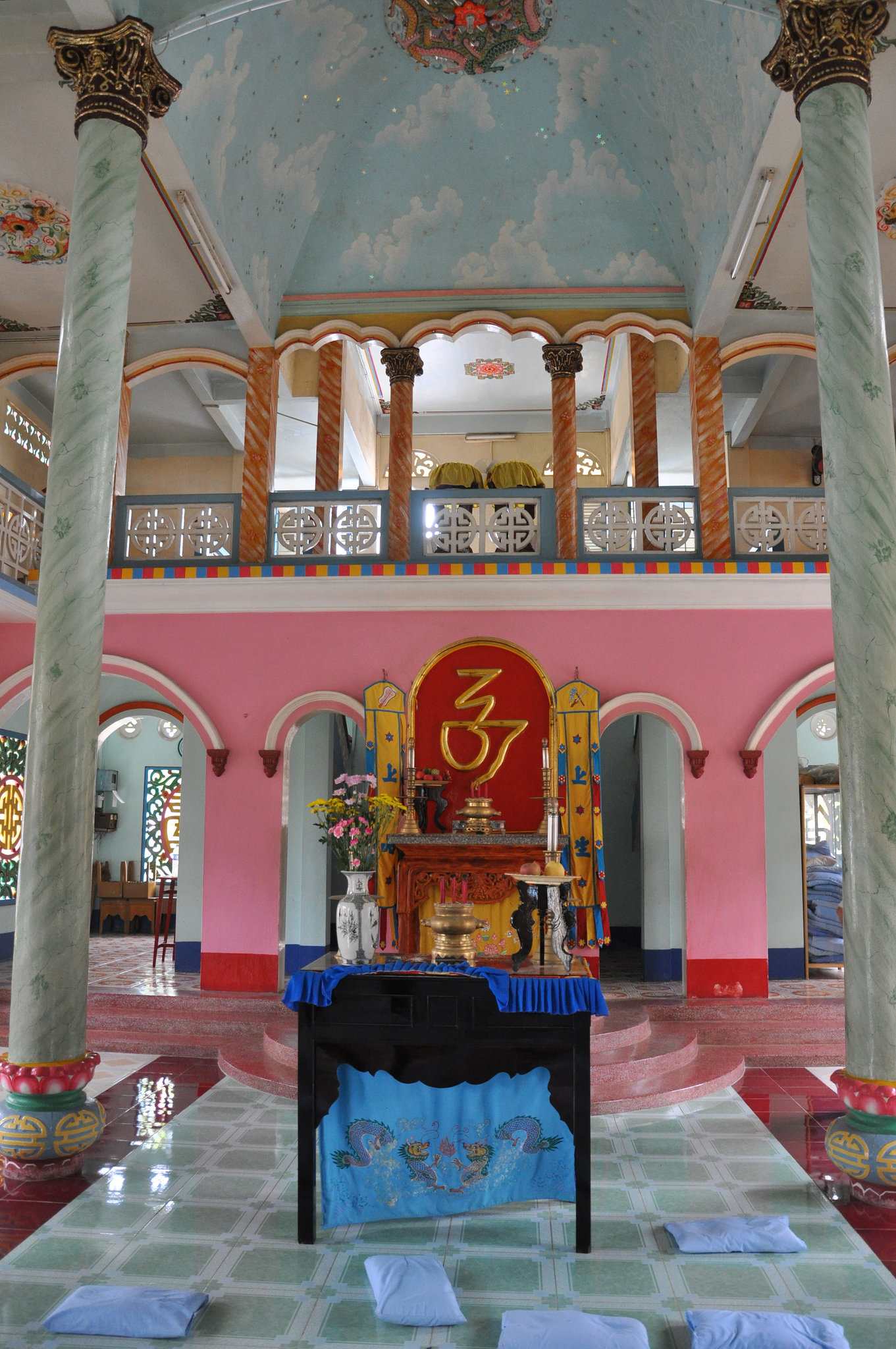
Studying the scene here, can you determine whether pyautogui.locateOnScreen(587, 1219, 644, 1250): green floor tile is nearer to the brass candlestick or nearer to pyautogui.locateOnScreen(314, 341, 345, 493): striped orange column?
the brass candlestick

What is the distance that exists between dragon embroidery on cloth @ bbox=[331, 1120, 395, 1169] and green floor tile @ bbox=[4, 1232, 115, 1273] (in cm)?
101

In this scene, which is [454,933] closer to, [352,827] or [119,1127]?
[352,827]

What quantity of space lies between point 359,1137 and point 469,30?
9012 millimetres

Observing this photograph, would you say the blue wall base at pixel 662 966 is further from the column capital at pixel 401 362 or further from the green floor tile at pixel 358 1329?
the green floor tile at pixel 358 1329

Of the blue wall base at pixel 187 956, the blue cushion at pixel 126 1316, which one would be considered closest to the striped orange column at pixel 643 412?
the blue wall base at pixel 187 956

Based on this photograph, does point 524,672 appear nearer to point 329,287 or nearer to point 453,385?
point 329,287

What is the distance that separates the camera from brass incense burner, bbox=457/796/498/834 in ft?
28.0

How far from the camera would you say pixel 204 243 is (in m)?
8.78

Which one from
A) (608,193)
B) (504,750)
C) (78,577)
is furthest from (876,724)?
(608,193)

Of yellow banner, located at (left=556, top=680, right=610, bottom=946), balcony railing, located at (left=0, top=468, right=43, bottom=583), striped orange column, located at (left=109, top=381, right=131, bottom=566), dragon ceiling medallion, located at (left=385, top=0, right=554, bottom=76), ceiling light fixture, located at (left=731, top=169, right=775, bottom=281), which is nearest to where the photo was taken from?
ceiling light fixture, located at (left=731, top=169, right=775, bottom=281)

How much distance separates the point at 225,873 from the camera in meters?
9.70

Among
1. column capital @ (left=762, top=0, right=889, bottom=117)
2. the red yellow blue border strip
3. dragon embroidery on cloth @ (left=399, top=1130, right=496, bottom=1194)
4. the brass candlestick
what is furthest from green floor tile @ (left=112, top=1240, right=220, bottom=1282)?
column capital @ (left=762, top=0, right=889, bottom=117)

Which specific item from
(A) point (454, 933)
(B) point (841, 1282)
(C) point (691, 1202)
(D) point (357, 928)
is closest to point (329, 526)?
(D) point (357, 928)

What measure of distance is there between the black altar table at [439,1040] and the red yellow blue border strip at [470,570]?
576 cm
